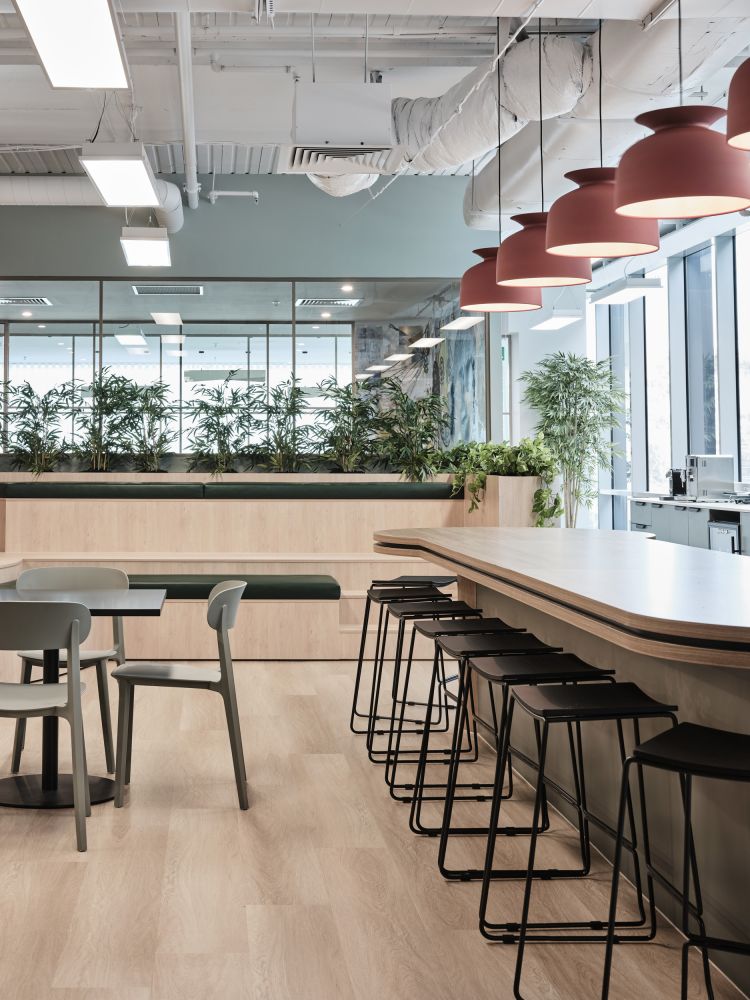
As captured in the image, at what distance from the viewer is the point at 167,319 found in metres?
9.30

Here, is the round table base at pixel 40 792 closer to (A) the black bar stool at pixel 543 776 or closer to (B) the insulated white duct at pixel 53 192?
(A) the black bar stool at pixel 543 776

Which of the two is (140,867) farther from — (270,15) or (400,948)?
(270,15)

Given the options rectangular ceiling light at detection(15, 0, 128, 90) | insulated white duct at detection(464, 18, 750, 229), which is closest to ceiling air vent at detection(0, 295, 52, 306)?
insulated white duct at detection(464, 18, 750, 229)

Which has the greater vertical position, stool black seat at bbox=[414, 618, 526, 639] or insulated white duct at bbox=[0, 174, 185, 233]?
insulated white duct at bbox=[0, 174, 185, 233]

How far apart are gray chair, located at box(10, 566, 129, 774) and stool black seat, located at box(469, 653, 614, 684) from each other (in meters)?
2.04

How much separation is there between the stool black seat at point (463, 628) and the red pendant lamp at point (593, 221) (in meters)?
1.42

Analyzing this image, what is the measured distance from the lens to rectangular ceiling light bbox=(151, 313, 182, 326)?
366 inches

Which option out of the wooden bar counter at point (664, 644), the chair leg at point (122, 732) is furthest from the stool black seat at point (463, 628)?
the chair leg at point (122, 732)

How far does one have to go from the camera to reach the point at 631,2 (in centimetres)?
465

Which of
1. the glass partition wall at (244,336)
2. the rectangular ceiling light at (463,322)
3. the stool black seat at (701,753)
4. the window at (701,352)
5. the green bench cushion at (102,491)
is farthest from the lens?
the window at (701,352)

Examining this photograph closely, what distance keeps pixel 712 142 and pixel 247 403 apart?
6.46 metres

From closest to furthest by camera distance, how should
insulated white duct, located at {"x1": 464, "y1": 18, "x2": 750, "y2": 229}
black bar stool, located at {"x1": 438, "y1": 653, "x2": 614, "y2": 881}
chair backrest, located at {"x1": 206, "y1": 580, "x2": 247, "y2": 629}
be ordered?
1. black bar stool, located at {"x1": 438, "y1": 653, "x2": 614, "y2": 881}
2. chair backrest, located at {"x1": 206, "y1": 580, "x2": 247, "y2": 629}
3. insulated white duct, located at {"x1": 464, "y1": 18, "x2": 750, "y2": 229}

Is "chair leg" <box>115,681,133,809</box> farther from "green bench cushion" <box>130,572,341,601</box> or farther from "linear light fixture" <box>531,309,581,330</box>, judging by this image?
"linear light fixture" <box>531,309,581,330</box>

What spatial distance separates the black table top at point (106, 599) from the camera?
3586 millimetres
